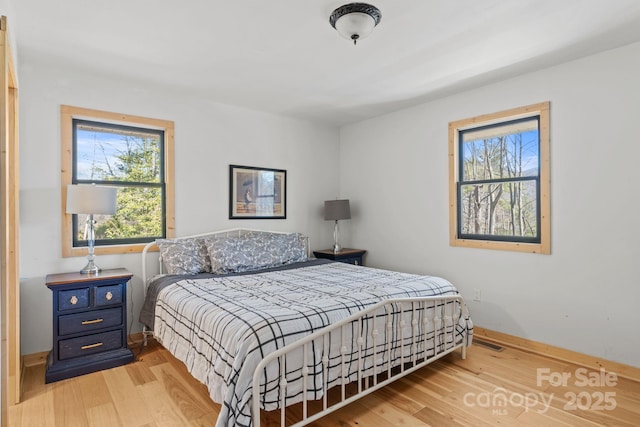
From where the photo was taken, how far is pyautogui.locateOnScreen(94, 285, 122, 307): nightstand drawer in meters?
2.83

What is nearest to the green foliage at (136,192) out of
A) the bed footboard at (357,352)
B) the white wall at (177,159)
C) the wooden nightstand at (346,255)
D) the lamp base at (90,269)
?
the white wall at (177,159)

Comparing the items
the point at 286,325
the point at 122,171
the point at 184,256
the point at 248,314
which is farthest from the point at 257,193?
the point at 286,325

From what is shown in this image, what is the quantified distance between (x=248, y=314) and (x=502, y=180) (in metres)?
2.78

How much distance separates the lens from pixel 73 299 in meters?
2.74

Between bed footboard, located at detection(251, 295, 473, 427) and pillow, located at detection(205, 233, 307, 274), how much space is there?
58.5 inches

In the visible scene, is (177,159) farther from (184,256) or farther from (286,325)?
(286,325)

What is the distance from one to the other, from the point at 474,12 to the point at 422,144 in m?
1.93

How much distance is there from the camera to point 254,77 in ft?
10.8

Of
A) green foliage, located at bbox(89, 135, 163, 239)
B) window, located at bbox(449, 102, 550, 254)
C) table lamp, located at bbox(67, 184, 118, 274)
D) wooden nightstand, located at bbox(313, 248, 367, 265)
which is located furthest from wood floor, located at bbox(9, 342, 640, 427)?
wooden nightstand, located at bbox(313, 248, 367, 265)

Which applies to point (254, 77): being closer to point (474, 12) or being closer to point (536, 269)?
point (474, 12)

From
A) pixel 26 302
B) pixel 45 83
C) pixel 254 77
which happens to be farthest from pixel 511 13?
pixel 26 302

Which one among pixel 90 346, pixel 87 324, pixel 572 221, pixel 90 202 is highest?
pixel 90 202

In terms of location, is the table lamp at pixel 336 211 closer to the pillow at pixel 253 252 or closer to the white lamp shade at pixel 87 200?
the pillow at pixel 253 252

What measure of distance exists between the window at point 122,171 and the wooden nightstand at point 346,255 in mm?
1830
